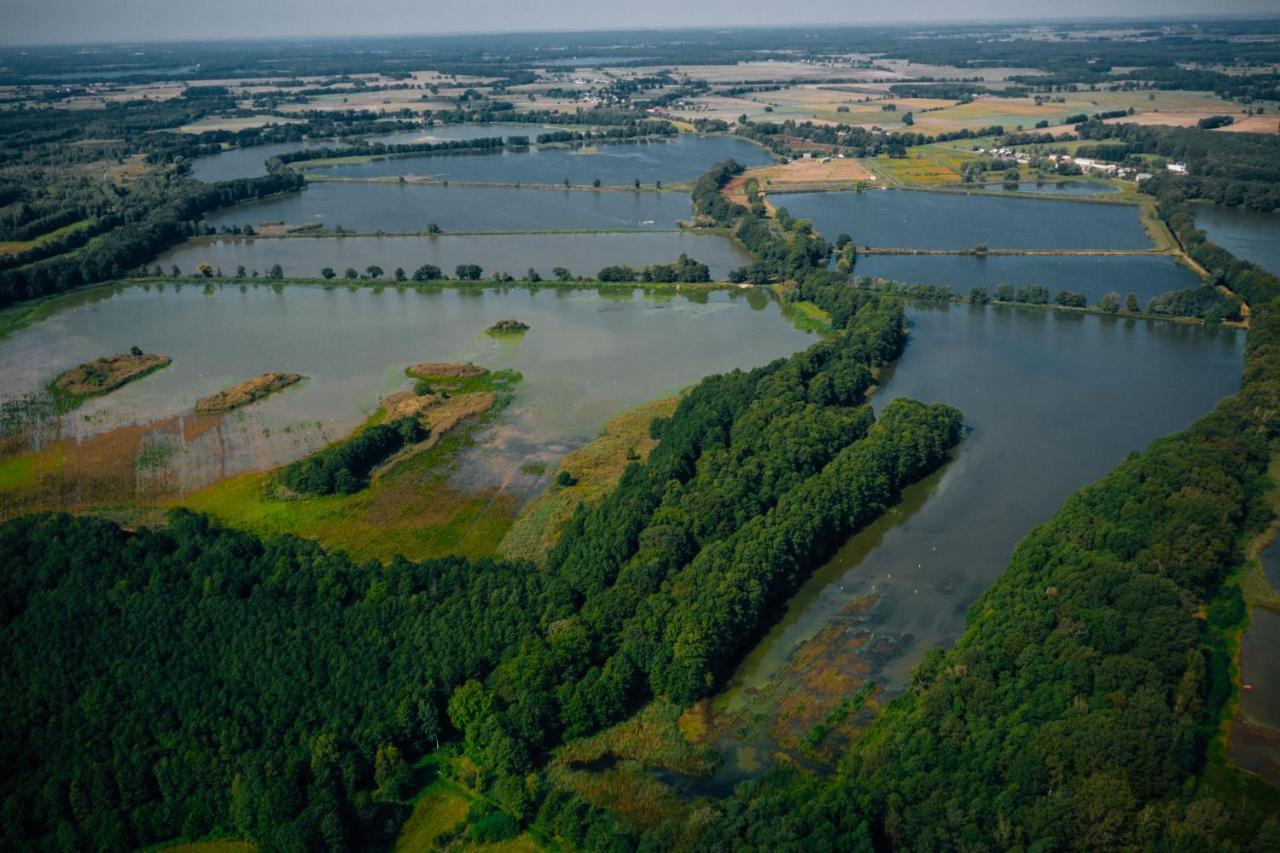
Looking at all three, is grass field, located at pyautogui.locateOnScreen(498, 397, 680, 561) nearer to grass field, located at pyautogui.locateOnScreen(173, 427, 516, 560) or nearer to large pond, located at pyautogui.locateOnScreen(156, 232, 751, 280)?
grass field, located at pyautogui.locateOnScreen(173, 427, 516, 560)

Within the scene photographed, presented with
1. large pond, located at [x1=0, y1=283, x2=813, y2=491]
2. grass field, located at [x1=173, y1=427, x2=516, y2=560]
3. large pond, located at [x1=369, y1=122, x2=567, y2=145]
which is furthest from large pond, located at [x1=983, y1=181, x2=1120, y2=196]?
grass field, located at [x1=173, y1=427, x2=516, y2=560]

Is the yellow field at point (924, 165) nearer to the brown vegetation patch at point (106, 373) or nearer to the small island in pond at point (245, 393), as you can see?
the small island in pond at point (245, 393)

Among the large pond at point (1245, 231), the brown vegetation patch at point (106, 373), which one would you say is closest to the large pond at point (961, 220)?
the large pond at point (1245, 231)

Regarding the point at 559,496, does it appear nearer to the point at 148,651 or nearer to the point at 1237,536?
the point at 148,651

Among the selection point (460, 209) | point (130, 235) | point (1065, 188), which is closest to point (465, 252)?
point (460, 209)

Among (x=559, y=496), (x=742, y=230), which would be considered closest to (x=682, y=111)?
(x=742, y=230)

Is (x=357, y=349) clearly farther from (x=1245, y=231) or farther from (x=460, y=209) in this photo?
(x=1245, y=231)
